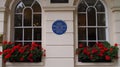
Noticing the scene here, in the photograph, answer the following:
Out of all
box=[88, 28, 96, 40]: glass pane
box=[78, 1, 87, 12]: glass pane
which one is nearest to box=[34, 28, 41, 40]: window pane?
box=[78, 1, 87, 12]: glass pane

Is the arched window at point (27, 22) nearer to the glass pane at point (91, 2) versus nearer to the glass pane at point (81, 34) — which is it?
the glass pane at point (81, 34)

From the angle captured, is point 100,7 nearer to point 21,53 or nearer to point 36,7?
point 36,7

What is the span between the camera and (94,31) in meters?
6.15

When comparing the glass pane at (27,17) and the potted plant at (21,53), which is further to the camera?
the glass pane at (27,17)

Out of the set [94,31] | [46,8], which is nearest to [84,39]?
[94,31]

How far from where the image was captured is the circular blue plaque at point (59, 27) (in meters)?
5.86

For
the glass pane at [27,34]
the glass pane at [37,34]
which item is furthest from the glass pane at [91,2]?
the glass pane at [27,34]

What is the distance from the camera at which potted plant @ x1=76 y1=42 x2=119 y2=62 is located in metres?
5.70

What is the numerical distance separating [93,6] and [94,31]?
28.6 inches

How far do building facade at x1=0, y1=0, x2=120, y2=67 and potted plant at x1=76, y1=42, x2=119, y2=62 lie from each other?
0.45 feet

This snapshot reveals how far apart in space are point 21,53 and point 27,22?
38.6 inches

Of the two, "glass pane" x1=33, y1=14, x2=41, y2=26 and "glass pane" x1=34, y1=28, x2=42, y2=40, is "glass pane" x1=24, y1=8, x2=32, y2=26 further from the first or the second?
"glass pane" x1=34, y1=28, x2=42, y2=40

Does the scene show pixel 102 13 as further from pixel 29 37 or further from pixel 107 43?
pixel 29 37

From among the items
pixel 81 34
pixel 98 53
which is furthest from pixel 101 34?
pixel 98 53
